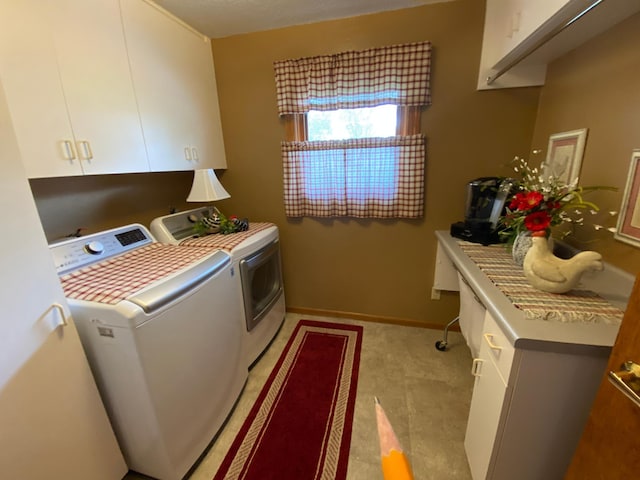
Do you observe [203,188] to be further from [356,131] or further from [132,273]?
[356,131]

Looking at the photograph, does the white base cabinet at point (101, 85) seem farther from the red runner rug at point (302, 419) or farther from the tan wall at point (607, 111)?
the tan wall at point (607, 111)

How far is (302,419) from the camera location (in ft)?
5.11

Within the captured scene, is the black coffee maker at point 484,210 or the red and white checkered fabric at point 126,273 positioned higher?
the black coffee maker at point 484,210

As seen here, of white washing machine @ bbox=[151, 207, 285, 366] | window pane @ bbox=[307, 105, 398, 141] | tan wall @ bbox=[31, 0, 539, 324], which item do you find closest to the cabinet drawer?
tan wall @ bbox=[31, 0, 539, 324]

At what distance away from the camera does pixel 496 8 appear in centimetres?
155

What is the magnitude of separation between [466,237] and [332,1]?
5.64 feet

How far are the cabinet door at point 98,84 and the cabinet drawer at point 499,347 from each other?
75.2 inches

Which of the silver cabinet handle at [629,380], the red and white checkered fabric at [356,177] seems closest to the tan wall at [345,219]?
the red and white checkered fabric at [356,177]

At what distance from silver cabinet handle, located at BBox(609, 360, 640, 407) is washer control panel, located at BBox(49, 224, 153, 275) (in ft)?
6.57

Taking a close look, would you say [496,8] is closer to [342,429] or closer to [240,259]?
[240,259]

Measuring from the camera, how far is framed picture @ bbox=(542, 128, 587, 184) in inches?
52.4

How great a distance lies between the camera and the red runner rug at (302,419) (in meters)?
1.32

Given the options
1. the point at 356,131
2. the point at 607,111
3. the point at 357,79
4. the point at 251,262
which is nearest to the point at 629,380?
the point at 607,111

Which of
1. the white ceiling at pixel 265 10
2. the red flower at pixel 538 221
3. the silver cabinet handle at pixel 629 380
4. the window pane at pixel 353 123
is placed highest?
the white ceiling at pixel 265 10
